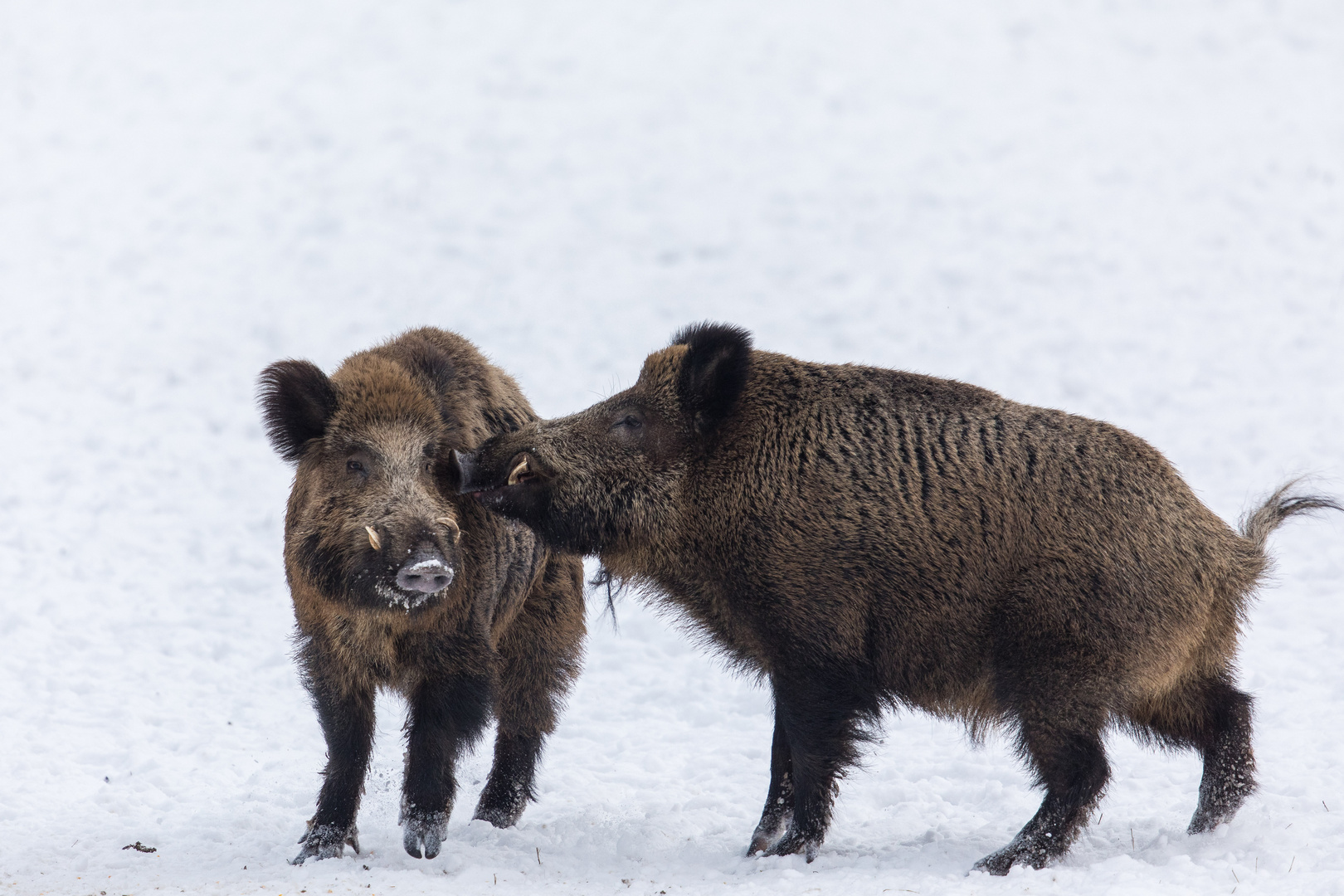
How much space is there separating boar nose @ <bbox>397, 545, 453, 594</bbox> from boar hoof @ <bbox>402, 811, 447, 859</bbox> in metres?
1.21

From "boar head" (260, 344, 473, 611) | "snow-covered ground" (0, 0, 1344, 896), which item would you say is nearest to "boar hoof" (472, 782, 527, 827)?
"snow-covered ground" (0, 0, 1344, 896)

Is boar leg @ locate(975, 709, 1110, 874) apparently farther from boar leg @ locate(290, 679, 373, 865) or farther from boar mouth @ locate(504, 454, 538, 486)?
boar leg @ locate(290, 679, 373, 865)

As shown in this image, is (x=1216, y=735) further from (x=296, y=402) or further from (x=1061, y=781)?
(x=296, y=402)

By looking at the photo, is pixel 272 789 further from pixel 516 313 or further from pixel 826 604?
pixel 516 313

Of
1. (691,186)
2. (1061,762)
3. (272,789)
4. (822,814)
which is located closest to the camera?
(1061,762)

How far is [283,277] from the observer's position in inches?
575

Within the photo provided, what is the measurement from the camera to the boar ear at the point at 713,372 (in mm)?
6008

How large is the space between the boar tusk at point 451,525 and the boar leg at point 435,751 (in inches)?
23.7

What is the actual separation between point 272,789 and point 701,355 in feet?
11.8

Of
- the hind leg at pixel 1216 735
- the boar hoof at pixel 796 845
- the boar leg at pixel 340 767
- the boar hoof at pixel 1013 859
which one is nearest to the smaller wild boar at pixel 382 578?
the boar leg at pixel 340 767

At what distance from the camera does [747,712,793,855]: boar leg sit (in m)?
6.07

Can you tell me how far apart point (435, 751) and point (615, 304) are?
8966 mm

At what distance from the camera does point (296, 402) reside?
5.82 metres

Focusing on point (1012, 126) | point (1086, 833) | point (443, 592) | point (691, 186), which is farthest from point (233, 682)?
point (1012, 126)
